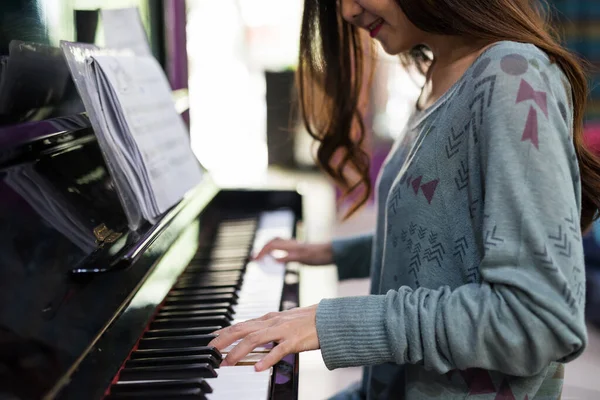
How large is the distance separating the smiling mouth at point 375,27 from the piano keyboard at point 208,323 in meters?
0.50

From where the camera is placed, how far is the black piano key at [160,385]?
31.6 inches

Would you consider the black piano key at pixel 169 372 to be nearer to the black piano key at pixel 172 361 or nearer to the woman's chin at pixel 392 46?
the black piano key at pixel 172 361

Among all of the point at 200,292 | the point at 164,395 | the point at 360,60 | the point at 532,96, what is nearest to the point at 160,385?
the point at 164,395

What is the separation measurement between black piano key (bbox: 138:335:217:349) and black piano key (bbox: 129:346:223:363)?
0.02 meters

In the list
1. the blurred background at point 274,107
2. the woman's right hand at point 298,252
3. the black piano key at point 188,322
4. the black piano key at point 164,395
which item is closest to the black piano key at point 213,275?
the woman's right hand at point 298,252

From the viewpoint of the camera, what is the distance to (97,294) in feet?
2.78

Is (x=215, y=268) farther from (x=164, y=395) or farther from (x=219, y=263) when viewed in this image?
(x=164, y=395)

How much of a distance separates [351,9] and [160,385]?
25.6 inches

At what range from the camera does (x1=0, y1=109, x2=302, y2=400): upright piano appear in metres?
0.72

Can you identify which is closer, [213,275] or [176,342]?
[176,342]

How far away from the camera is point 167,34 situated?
1.90 meters

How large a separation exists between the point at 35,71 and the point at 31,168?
0.17 metres

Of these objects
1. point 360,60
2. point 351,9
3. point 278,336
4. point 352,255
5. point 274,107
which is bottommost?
point 274,107

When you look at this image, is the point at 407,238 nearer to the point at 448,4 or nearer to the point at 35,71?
the point at 448,4
